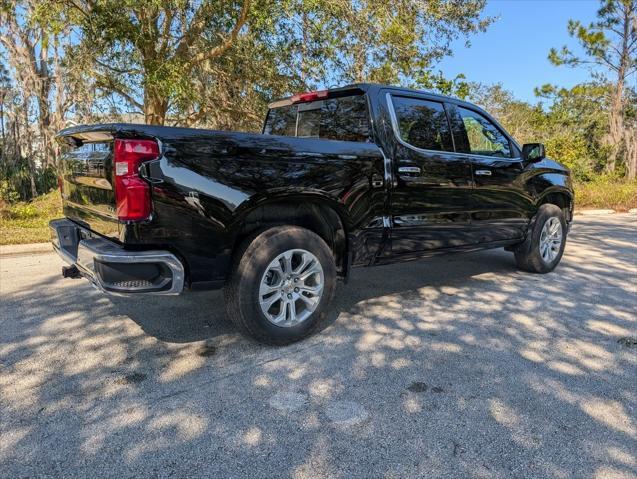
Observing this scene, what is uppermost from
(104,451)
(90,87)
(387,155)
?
(90,87)

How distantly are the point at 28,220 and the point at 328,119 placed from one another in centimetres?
770

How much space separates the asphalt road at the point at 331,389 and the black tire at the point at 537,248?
0.96m

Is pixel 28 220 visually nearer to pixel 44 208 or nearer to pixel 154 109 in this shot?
pixel 44 208

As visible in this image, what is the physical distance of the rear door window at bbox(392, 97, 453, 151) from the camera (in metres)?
4.23

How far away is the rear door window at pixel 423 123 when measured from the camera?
13.9ft

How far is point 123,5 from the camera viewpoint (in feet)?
25.4

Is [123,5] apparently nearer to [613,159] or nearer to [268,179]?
[268,179]

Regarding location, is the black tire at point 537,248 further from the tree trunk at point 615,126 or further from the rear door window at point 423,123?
the tree trunk at point 615,126

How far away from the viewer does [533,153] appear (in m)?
5.36

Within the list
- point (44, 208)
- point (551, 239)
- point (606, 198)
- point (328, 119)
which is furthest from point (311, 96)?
point (606, 198)

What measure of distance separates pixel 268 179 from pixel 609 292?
381cm

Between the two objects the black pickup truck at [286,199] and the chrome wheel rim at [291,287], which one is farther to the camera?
the chrome wheel rim at [291,287]

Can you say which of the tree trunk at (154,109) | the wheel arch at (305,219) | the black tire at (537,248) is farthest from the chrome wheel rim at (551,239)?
the tree trunk at (154,109)

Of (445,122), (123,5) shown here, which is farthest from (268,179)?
(123,5)
